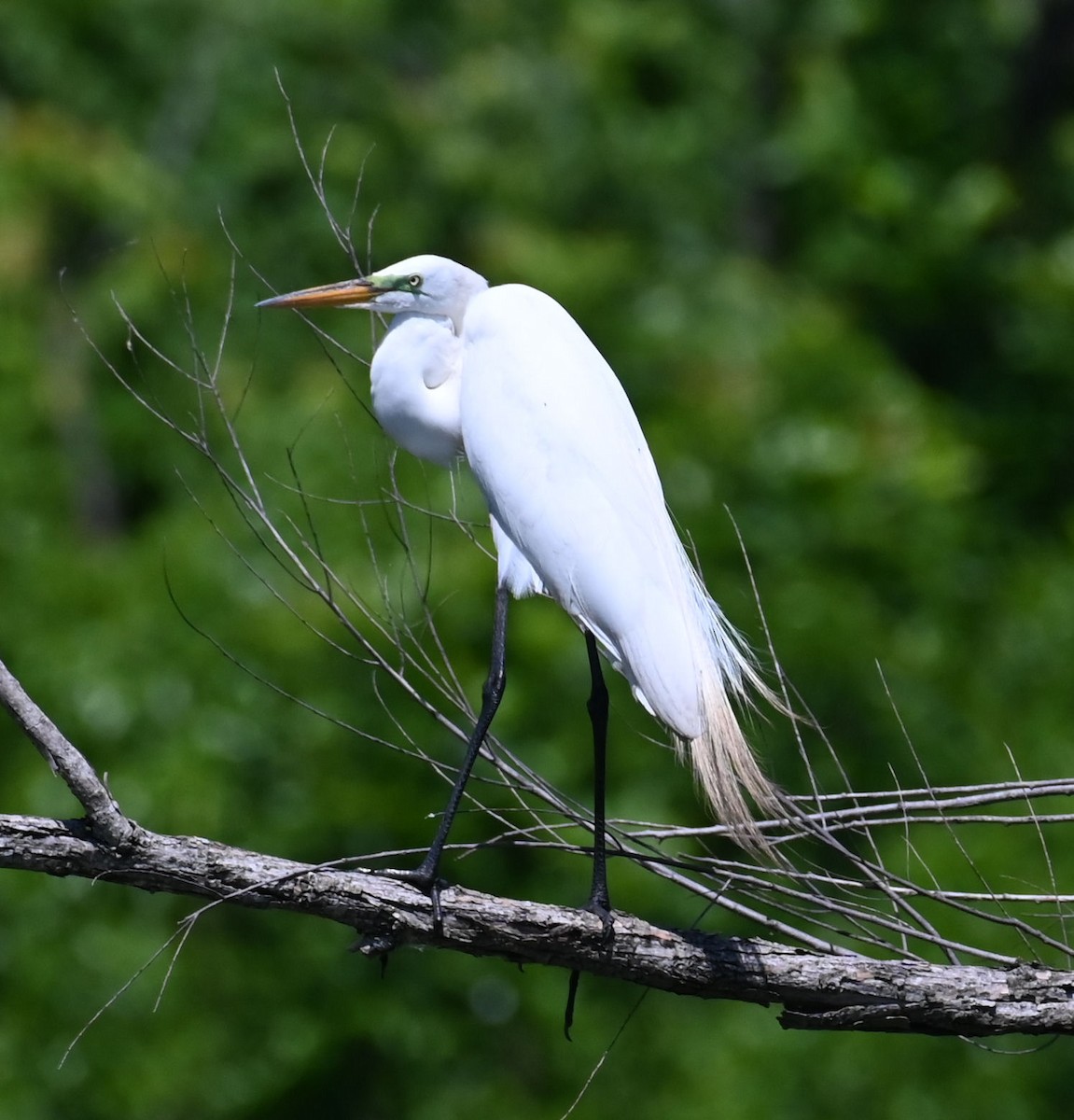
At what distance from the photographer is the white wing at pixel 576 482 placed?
229 cm

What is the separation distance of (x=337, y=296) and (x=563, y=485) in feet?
1.52

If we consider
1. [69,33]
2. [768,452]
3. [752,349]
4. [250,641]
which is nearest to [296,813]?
[250,641]

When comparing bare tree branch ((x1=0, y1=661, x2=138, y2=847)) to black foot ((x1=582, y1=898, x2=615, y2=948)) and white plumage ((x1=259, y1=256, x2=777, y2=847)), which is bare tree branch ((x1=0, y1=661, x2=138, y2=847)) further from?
white plumage ((x1=259, y1=256, x2=777, y2=847))

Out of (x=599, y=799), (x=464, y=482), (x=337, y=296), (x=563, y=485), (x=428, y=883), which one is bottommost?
(x=464, y=482)

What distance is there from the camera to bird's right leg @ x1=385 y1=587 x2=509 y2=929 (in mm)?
1938

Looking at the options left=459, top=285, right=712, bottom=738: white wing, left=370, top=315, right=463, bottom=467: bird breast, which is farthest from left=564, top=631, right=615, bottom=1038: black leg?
left=370, top=315, right=463, bottom=467: bird breast

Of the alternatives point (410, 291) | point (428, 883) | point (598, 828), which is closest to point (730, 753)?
point (598, 828)

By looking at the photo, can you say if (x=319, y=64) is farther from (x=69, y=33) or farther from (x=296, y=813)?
(x=296, y=813)

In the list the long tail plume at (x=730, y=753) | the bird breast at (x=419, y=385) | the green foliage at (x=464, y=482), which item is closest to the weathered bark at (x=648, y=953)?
the long tail plume at (x=730, y=753)

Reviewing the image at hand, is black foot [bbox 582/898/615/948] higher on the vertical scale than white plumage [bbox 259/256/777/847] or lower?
lower

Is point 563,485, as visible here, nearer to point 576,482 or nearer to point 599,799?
point 576,482

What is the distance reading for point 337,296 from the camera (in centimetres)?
256

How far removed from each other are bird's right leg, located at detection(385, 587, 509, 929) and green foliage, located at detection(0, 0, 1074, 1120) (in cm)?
66

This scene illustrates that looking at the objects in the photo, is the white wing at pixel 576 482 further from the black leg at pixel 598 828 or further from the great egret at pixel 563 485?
the black leg at pixel 598 828
